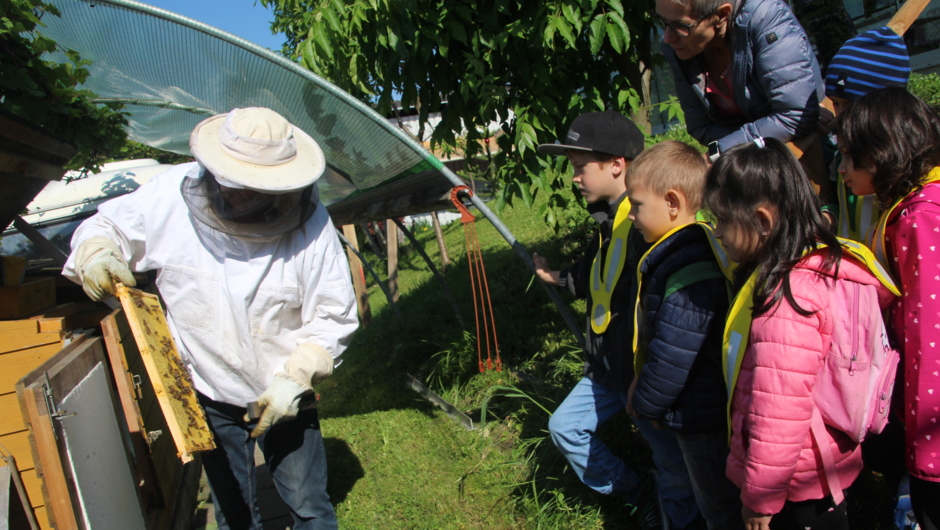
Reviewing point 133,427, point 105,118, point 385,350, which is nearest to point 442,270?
point 385,350

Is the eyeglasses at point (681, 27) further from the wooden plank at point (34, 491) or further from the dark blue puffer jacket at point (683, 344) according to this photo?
the wooden plank at point (34, 491)

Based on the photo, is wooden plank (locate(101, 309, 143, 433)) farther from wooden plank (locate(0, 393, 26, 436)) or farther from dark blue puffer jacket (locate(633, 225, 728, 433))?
dark blue puffer jacket (locate(633, 225, 728, 433))

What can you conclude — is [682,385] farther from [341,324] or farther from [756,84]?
[341,324]

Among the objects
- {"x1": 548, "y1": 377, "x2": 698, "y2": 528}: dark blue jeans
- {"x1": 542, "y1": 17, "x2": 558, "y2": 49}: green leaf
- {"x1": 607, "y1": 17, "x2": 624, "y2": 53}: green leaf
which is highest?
{"x1": 542, "y1": 17, "x2": 558, "y2": 49}: green leaf

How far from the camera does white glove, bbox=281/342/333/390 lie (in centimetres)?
259

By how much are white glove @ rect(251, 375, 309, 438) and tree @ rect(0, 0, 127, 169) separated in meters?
1.66

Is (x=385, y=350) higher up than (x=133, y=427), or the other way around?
(x=133, y=427)

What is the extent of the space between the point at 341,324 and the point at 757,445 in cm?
178

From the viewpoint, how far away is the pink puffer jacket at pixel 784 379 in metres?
1.72

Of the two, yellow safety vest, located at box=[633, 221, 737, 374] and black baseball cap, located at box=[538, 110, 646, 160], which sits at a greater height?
black baseball cap, located at box=[538, 110, 646, 160]

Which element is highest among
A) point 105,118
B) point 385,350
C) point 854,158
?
point 105,118

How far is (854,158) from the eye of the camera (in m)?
1.96

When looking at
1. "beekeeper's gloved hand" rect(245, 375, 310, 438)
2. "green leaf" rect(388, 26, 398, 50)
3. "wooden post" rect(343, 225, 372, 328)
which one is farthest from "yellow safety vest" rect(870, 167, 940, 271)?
"wooden post" rect(343, 225, 372, 328)

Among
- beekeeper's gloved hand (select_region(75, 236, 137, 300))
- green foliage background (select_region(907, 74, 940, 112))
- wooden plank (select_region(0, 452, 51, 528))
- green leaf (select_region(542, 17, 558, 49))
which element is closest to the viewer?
beekeeper's gloved hand (select_region(75, 236, 137, 300))
